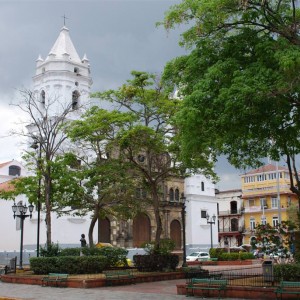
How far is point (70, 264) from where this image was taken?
21844 millimetres

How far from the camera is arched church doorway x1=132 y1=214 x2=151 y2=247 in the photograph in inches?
2023

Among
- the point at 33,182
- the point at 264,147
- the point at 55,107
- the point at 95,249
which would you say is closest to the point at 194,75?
the point at 264,147

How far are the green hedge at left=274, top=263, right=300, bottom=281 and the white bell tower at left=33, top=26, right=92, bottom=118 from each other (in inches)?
1301

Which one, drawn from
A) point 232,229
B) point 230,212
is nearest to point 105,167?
point 232,229

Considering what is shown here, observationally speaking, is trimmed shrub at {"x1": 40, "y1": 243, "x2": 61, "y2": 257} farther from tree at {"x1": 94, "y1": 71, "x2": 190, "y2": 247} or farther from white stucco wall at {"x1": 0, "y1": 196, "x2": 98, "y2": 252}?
white stucco wall at {"x1": 0, "y1": 196, "x2": 98, "y2": 252}

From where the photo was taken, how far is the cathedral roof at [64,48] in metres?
47.7

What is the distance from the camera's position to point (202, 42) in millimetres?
15117

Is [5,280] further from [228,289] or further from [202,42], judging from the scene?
[202,42]

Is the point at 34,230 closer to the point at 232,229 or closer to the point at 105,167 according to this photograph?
the point at 105,167

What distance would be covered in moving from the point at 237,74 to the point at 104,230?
37.1 metres

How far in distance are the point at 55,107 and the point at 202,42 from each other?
109ft

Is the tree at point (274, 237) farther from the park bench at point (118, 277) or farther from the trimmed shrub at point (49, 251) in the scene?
the trimmed shrub at point (49, 251)

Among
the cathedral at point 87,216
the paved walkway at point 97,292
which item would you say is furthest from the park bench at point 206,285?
the cathedral at point 87,216

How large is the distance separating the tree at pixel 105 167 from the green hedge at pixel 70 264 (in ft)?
16.4
